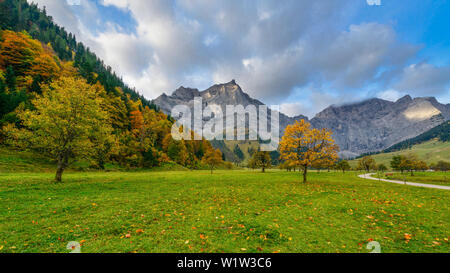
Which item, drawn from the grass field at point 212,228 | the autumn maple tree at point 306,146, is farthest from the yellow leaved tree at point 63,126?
the autumn maple tree at point 306,146

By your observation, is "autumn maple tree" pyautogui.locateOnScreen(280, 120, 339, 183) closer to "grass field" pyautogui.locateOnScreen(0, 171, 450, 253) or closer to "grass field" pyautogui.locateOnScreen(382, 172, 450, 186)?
"grass field" pyautogui.locateOnScreen(0, 171, 450, 253)

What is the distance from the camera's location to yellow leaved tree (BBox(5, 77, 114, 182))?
64.3ft

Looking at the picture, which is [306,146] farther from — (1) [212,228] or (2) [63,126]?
(2) [63,126]

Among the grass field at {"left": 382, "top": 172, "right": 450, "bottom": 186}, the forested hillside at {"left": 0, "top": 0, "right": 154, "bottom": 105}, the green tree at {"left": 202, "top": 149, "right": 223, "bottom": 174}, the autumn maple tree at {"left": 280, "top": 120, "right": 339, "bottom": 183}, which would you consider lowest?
the grass field at {"left": 382, "top": 172, "right": 450, "bottom": 186}

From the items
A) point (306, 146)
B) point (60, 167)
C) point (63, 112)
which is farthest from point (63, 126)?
point (306, 146)

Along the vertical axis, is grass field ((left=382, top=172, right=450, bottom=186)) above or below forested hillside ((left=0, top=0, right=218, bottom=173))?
below

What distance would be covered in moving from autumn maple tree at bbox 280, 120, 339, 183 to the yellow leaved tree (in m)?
30.3

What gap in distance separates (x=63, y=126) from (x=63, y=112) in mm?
1817

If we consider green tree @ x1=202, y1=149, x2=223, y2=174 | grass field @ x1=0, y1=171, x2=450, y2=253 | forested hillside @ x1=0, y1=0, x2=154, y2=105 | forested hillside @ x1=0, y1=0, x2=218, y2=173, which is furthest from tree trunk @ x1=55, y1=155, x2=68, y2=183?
forested hillside @ x1=0, y1=0, x2=154, y2=105

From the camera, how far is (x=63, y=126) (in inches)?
806
